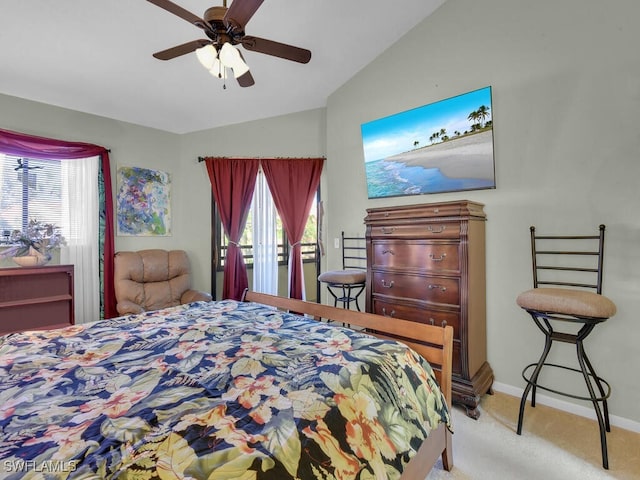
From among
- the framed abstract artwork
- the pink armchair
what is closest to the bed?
the pink armchair

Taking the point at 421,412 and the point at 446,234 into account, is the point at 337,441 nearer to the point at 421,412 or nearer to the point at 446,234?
the point at 421,412

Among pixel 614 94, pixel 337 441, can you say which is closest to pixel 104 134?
pixel 337 441

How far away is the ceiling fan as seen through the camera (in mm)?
1701

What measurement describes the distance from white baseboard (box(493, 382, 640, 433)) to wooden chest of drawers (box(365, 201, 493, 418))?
13 centimetres

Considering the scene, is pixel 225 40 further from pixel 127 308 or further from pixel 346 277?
pixel 127 308

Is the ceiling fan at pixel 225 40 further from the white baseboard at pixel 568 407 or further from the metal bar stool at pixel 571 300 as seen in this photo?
the white baseboard at pixel 568 407

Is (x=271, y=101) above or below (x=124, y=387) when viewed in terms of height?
above

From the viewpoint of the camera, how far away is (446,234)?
2238 mm

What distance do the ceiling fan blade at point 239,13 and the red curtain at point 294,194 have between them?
2.20 meters

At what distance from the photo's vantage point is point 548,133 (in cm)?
222

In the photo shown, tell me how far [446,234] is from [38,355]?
93.0 inches

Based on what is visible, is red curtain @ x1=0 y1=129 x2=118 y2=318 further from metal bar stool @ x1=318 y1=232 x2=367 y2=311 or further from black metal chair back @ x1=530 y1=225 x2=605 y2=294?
black metal chair back @ x1=530 y1=225 x2=605 y2=294

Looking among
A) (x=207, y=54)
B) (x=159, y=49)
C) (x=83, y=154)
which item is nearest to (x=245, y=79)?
(x=207, y=54)

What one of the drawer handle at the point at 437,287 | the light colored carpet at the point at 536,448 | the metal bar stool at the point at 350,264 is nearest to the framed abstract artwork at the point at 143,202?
the metal bar stool at the point at 350,264
